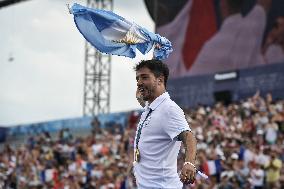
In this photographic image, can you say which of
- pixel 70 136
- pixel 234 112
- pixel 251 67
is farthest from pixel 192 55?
pixel 234 112

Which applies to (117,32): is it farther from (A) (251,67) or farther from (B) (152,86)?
(A) (251,67)

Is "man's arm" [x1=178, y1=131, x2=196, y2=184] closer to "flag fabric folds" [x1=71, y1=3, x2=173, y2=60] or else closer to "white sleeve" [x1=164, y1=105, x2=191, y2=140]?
"white sleeve" [x1=164, y1=105, x2=191, y2=140]

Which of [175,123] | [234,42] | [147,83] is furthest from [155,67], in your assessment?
[234,42]

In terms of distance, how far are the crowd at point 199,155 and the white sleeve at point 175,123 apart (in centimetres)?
528

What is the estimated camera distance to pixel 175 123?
21.4ft

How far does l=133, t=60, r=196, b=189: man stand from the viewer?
261 inches

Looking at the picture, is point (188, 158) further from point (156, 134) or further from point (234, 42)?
point (234, 42)

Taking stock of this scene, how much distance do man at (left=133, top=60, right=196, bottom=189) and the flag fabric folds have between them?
2.61ft

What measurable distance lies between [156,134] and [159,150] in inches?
5.3

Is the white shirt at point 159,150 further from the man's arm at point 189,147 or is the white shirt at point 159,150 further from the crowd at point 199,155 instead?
the crowd at point 199,155

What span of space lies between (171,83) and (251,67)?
601 centimetres

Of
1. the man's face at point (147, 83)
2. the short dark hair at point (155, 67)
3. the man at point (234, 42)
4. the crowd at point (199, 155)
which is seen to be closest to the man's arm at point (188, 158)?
the man's face at point (147, 83)

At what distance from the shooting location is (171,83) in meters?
33.3

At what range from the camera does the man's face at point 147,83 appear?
669 cm
